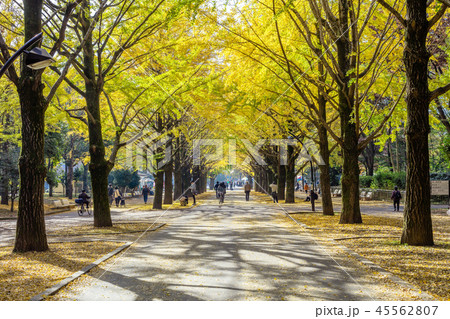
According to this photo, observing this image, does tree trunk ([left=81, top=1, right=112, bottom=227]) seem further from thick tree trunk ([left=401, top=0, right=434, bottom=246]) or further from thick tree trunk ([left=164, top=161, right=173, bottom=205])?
thick tree trunk ([left=164, top=161, right=173, bottom=205])

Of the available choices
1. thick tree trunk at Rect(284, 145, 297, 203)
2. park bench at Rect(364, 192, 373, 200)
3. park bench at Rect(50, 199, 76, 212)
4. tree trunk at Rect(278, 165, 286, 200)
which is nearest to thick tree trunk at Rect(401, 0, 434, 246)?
thick tree trunk at Rect(284, 145, 297, 203)

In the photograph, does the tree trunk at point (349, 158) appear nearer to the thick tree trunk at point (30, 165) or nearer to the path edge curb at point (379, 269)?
the path edge curb at point (379, 269)

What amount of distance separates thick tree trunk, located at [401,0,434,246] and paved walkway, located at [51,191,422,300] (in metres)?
2.22

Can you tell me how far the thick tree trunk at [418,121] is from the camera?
9.03 m

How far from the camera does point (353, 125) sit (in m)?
14.1

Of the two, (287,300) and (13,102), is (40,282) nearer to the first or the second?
(287,300)

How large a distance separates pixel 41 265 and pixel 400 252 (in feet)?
22.9

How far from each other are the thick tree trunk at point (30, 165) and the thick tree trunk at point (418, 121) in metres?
8.15

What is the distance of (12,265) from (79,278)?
1932mm

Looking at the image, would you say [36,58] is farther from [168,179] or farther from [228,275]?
[168,179]

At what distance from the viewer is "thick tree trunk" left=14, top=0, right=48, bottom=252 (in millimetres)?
8969

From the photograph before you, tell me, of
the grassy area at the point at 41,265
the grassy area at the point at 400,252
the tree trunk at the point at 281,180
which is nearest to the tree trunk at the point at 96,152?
the grassy area at the point at 41,265

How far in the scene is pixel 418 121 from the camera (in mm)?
9055

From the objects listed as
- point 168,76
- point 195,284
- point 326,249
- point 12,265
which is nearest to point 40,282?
point 12,265
